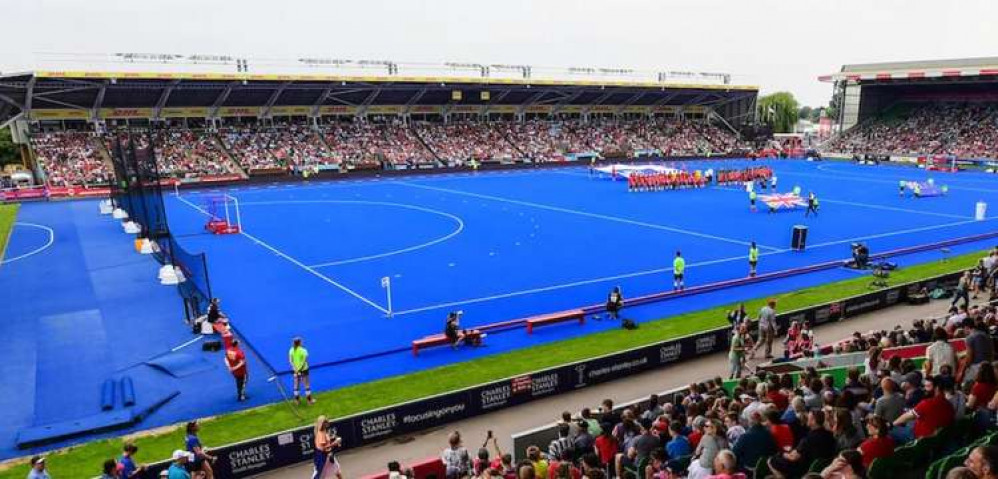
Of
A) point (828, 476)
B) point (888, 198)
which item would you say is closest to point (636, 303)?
point (828, 476)

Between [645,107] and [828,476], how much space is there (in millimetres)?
92071

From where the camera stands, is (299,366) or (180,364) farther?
(180,364)

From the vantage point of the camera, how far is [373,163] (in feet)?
227

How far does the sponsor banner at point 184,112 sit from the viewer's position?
6606 centimetres

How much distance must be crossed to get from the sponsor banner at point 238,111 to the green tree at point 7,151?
21185 mm

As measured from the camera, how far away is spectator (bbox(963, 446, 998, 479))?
16.6ft

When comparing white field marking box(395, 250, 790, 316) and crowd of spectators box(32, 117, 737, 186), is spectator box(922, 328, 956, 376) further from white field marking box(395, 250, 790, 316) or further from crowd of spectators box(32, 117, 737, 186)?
crowd of spectators box(32, 117, 737, 186)

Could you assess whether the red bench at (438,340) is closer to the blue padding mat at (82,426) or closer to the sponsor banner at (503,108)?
the blue padding mat at (82,426)

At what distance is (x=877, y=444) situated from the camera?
715cm

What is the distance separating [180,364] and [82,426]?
3.61m

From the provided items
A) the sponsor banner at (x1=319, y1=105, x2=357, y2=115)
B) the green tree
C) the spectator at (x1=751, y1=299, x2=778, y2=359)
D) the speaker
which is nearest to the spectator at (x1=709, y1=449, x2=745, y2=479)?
the spectator at (x1=751, y1=299, x2=778, y2=359)

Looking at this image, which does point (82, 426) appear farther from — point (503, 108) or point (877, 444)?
point (503, 108)

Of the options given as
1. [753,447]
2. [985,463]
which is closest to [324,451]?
[753,447]

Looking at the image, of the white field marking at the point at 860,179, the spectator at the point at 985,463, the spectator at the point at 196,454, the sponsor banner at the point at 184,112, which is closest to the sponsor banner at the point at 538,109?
the white field marking at the point at 860,179
